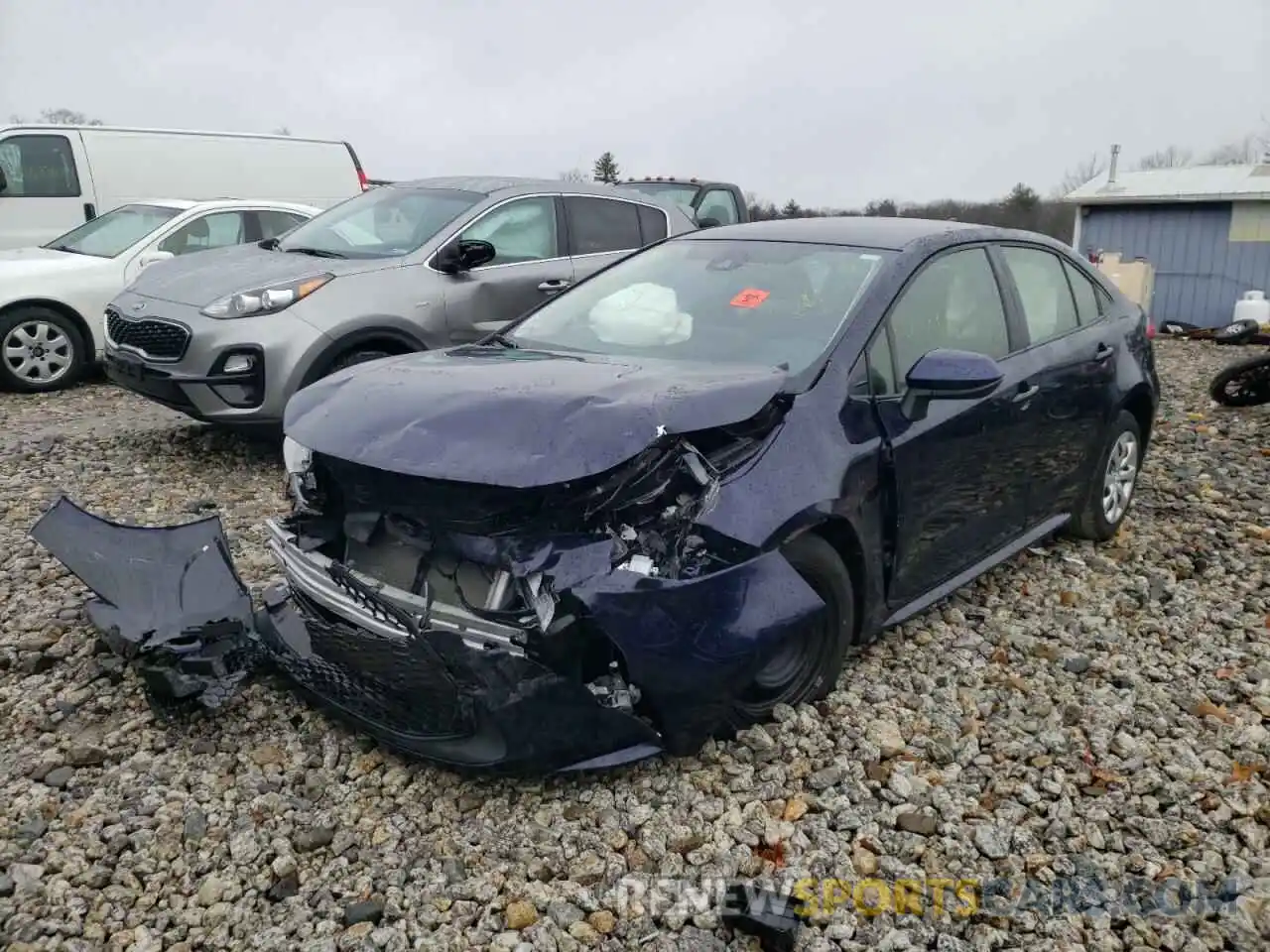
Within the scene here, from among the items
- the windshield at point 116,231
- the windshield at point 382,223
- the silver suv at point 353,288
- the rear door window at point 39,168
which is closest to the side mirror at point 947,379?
the silver suv at point 353,288

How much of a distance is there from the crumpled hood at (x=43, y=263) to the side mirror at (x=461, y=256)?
406 cm

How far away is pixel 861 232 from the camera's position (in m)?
4.21

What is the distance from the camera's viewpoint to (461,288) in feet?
21.4

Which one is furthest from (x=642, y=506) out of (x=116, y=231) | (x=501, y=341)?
(x=116, y=231)

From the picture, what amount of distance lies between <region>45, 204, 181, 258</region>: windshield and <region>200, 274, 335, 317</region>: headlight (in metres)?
3.90

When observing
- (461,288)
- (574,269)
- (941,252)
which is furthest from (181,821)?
(574,269)

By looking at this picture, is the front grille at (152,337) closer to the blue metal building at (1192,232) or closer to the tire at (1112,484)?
the tire at (1112,484)

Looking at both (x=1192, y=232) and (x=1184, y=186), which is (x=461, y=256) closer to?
(x=1192, y=232)

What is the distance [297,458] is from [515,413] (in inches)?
38.9

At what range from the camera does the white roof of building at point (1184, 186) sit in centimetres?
1650

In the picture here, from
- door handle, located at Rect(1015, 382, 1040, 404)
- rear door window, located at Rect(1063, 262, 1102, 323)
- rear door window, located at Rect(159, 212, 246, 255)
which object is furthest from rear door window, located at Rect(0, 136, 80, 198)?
door handle, located at Rect(1015, 382, 1040, 404)

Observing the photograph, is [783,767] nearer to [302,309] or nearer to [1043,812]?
[1043,812]

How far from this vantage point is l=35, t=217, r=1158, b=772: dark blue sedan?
2799 mm

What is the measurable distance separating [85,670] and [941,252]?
137 inches
